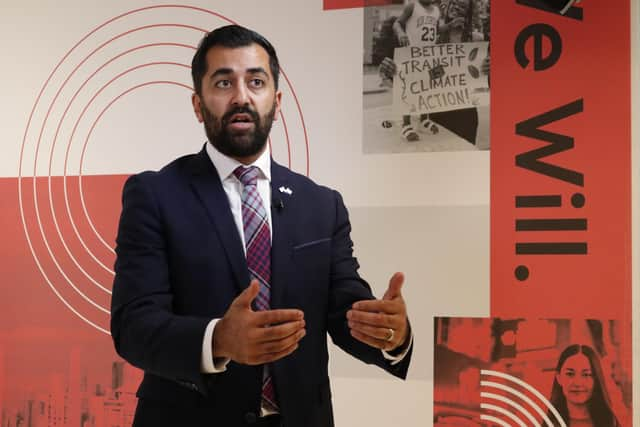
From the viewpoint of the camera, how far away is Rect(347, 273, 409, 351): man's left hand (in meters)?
1.63

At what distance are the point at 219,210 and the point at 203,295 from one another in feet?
0.67

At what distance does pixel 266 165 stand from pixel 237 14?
154cm

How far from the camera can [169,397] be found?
5.47 ft

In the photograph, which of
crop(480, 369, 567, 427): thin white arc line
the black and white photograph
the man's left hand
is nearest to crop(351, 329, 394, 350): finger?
the man's left hand

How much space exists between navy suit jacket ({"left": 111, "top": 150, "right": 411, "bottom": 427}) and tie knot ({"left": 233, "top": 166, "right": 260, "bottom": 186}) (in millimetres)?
52

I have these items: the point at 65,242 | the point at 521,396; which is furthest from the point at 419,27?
the point at 65,242

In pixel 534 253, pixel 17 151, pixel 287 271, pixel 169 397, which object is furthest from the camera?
pixel 17 151

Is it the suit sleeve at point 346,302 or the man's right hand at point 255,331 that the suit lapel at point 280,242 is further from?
the man's right hand at point 255,331

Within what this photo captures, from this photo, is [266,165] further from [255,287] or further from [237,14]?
[237,14]

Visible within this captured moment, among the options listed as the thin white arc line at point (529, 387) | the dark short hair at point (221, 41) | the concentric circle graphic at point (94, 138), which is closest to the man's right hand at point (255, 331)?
the dark short hair at point (221, 41)

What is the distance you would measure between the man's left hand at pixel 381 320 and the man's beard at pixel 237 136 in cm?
50

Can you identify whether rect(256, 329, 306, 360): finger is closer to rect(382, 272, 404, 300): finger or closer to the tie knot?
rect(382, 272, 404, 300): finger

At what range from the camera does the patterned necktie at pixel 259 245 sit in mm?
1712

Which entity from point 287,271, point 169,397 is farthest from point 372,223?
point 169,397
